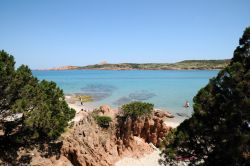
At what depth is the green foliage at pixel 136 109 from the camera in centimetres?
2562

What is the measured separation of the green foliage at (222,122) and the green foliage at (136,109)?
34.2 feet

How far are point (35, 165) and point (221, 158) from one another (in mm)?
12547

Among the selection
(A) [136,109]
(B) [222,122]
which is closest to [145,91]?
(A) [136,109]

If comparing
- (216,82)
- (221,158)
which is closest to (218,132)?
(221,158)

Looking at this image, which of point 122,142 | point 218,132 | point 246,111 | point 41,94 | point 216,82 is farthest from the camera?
point 122,142

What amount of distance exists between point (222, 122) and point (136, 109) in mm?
13456

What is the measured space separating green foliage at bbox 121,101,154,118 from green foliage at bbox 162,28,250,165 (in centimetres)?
1042

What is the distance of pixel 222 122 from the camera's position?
13062 millimetres

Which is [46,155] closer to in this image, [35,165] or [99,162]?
[35,165]

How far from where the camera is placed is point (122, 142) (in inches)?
958

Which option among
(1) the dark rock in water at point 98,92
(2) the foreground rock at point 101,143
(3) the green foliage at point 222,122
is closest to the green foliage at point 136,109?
(2) the foreground rock at point 101,143

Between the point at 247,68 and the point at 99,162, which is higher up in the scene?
the point at 247,68

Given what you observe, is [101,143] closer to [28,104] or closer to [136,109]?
[136,109]

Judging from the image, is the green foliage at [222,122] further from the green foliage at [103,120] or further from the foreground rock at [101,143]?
the green foliage at [103,120]
